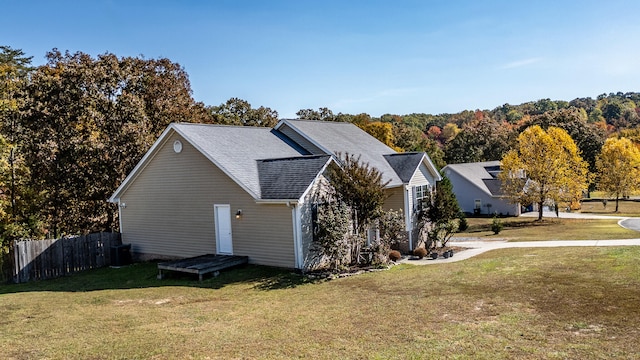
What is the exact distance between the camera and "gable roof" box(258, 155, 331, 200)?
52.7ft

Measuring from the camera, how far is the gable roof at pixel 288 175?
16077 millimetres

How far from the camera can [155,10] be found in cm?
1798

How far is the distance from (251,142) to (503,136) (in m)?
60.7

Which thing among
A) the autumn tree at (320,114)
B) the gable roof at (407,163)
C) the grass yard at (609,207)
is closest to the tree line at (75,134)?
the gable roof at (407,163)

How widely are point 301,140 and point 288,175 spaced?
6554 mm

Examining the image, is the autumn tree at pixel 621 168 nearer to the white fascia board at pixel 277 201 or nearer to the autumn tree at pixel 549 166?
the autumn tree at pixel 549 166

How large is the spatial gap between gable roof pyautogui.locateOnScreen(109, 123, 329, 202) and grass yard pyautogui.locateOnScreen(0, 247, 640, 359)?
3168mm

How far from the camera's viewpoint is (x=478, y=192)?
48438 mm

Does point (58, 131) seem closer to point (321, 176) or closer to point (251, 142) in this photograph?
point (251, 142)

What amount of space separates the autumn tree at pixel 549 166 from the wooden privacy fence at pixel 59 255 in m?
32.2

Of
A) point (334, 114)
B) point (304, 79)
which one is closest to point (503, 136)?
point (334, 114)

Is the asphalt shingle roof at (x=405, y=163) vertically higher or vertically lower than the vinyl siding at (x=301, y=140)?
lower

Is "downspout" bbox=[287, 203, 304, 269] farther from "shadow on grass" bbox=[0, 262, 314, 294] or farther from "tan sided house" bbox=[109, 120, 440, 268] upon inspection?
"shadow on grass" bbox=[0, 262, 314, 294]

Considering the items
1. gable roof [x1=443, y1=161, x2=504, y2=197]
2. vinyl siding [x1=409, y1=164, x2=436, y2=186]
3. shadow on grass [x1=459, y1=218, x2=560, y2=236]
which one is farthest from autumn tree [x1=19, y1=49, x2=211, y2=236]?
gable roof [x1=443, y1=161, x2=504, y2=197]
